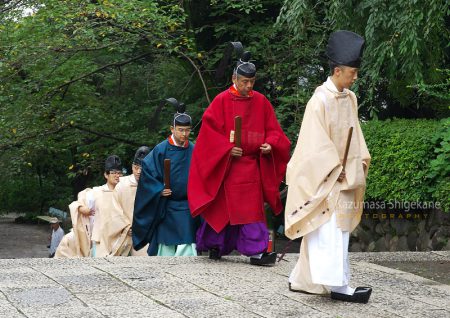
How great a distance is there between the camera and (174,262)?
812 centimetres

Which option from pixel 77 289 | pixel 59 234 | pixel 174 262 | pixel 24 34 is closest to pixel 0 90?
pixel 24 34

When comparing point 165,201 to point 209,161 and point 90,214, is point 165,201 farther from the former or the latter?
point 90,214

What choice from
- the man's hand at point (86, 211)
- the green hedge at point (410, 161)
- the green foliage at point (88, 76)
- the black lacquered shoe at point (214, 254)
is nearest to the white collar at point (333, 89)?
the black lacquered shoe at point (214, 254)

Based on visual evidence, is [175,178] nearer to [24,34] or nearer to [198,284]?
[198,284]

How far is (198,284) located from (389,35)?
198 inches

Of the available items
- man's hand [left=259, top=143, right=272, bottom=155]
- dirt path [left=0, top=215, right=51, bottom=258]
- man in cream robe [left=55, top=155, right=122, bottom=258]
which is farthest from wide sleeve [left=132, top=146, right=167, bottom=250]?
dirt path [left=0, top=215, right=51, bottom=258]

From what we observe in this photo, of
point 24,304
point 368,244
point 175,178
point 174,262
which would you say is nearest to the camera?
point 24,304

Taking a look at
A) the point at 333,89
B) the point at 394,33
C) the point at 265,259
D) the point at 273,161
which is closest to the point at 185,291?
the point at 265,259

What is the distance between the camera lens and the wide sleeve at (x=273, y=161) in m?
8.30

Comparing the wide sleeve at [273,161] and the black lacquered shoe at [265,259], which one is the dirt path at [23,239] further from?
the black lacquered shoe at [265,259]

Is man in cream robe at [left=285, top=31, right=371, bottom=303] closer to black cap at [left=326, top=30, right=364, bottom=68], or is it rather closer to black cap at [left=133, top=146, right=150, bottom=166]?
black cap at [left=326, top=30, right=364, bottom=68]

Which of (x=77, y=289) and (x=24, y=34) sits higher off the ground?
(x=24, y=34)

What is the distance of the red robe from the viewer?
323 inches

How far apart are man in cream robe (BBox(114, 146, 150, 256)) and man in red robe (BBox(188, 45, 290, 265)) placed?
2.74 metres
